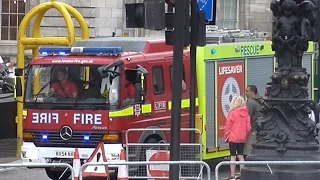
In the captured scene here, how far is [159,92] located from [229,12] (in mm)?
23677

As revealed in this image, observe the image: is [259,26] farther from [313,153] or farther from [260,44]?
[313,153]

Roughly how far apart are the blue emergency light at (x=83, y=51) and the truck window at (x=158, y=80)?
0.90 metres

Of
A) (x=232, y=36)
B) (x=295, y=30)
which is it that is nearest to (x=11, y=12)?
(x=232, y=36)

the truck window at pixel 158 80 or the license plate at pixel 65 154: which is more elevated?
the truck window at pixel 158 80

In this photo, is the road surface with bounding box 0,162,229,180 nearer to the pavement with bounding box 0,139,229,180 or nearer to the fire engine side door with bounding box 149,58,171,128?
the pavement with bounding box 0,139,229,180

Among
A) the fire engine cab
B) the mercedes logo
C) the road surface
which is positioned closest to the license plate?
the fire engine cab

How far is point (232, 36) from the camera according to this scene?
20.7 meters

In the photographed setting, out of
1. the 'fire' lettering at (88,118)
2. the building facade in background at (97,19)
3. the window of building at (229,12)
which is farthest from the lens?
the window of building at (229,12)

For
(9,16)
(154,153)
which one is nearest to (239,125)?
(154,153)

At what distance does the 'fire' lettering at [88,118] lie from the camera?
16484 millimetres

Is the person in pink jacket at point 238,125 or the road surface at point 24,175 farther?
the road surface at point 24,175

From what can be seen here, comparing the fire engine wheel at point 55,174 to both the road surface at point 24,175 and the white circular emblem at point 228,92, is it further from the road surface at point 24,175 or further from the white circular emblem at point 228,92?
the white circular emblem at point 228,92

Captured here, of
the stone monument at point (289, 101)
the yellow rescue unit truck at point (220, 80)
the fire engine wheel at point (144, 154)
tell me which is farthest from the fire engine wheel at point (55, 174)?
the stone monument at point (289, 101)

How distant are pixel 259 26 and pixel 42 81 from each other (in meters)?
24.2
